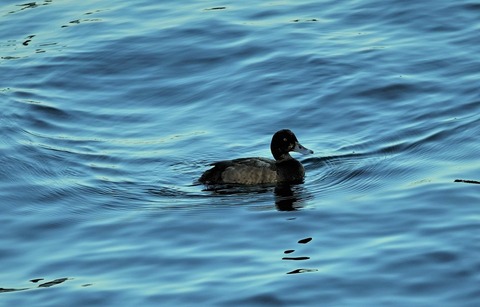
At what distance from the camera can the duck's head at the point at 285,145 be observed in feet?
49.0

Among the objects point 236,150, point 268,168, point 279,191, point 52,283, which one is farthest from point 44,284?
point 236,150

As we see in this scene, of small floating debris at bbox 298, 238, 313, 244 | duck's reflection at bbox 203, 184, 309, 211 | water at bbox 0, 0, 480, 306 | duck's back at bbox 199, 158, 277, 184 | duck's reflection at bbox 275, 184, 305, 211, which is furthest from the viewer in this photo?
duck's back at bbox 199, 158, 277, 184

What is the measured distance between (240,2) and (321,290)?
41.0 ft

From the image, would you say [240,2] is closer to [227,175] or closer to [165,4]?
[165,4]

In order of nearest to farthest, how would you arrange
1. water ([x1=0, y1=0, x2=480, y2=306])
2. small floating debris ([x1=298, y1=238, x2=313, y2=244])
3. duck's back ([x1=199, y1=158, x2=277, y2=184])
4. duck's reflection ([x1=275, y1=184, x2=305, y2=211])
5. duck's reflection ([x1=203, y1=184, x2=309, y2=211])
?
water ([x1=0, y1=0, x2=480, y2=306]) → small floating debris ([x1=298, y1=238, x2=313, y2=244]) → duck's reflection ([x1=275, y1=184, x2=305, y2=211]) → duck's reflection ([x1=203, y1=184, x2=309, y2=211]) → duck's back ([x1=199, y1=158, x2=277, y2=184])

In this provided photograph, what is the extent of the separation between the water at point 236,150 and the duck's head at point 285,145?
328mm

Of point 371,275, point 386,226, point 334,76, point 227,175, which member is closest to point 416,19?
point 334,76

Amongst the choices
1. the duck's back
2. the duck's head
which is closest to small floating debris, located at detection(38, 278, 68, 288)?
the duck's back

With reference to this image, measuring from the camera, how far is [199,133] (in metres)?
16.1

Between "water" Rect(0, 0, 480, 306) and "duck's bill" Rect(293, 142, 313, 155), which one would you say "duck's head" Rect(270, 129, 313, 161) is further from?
"water" Rect(0, 0, 480, 306)

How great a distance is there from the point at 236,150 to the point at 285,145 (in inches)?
33.5

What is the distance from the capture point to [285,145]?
49.2 feet

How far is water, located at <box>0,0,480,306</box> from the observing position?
1109cm

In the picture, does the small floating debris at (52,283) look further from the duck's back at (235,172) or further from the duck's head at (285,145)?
the duck's head at (285,145)
